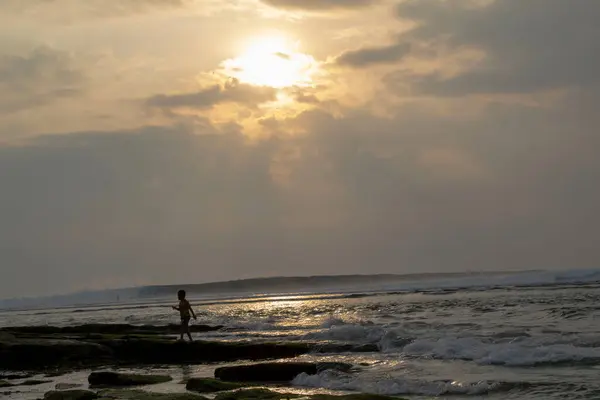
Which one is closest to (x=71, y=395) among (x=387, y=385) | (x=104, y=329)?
(x=387, y=385)

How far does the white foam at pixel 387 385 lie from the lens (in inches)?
644

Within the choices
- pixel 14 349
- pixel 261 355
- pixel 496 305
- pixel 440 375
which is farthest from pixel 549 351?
pixel 496 305

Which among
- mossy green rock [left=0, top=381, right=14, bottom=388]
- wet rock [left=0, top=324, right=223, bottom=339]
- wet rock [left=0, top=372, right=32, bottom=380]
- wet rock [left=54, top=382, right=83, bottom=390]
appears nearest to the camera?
wet rock [left=54, top=382, right=83, bottom=390]

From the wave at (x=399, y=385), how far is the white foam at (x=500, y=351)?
3545 mm

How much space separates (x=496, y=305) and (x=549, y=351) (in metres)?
22.3

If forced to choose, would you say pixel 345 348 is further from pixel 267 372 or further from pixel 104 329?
pixel 104 329

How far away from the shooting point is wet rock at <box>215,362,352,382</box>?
770 inches

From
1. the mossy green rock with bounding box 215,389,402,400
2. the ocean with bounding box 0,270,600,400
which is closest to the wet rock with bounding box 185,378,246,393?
the ocean with bounding box 0,270,600,400

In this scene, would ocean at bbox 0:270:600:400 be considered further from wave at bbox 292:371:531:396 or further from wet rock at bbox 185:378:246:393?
wet rock at bbox 185:378:246:393

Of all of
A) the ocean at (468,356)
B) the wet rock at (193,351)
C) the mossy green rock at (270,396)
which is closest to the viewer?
the mossy green rock at (270,396)

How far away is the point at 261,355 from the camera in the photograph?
2459cm

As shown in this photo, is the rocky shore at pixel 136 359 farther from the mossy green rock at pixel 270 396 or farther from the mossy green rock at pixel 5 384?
the mossy green rock at pixel 270 396

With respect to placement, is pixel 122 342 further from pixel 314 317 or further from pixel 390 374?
pixel 314 317

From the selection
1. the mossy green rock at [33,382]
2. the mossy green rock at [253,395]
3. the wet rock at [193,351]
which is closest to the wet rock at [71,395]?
the mossy green rock at [253,395]
